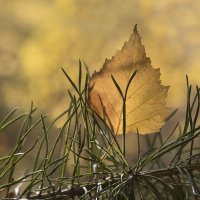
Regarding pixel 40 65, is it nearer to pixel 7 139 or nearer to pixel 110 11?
pixel 7 139

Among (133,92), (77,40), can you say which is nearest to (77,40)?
(77,40)

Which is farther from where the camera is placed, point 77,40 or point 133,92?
point 77,40

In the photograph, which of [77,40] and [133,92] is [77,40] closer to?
[77,40]

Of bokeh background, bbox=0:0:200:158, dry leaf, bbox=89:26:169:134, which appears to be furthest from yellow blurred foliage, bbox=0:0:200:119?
dry leaf, bbox=89:26:169:134

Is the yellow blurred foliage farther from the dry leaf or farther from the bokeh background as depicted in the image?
the dry leaf

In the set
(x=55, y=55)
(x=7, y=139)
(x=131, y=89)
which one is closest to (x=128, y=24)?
(x=55, y=55)

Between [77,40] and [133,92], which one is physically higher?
[77,40]
